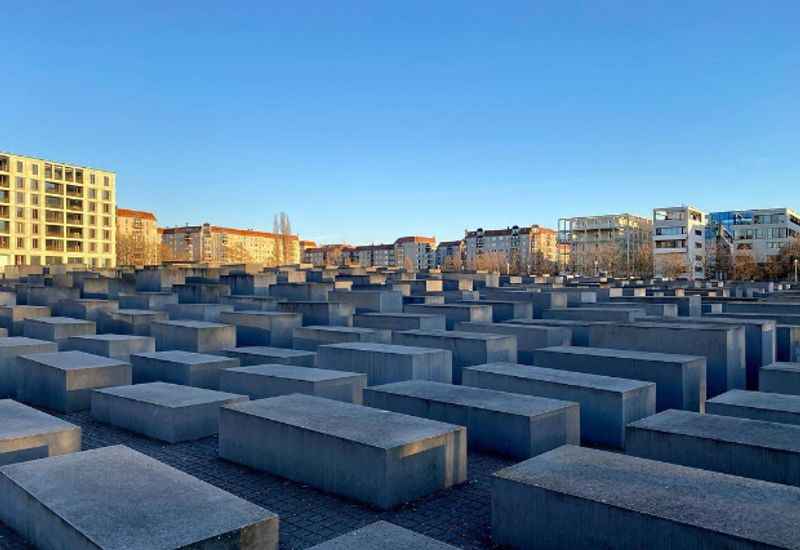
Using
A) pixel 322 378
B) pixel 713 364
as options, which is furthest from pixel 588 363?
pixel 322 378

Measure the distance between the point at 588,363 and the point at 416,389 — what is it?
3.91 metres

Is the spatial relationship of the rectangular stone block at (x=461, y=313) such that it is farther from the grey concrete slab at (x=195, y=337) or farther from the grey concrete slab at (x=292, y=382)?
the grey concrete slab at (x=292, y=382)

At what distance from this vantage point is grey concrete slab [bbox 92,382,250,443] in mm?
9414

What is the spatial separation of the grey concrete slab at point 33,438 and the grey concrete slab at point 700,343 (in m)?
11.0

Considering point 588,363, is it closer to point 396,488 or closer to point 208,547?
point 396,488

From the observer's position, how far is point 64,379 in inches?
444

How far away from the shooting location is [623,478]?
5.81m

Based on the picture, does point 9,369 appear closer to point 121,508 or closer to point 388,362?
point 388,362

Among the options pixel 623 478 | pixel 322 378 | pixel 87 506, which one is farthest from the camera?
pixel 322 378

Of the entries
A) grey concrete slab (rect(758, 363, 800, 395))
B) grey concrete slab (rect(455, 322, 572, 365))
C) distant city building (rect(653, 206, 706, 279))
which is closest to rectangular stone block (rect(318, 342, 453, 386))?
grey concrete slab (rect(455, 322, 572, 365))

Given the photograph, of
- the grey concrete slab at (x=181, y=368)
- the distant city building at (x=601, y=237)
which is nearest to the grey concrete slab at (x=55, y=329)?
the grey concrete slab at (x=181, y=368)

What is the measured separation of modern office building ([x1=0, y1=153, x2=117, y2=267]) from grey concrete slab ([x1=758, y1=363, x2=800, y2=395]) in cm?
7848

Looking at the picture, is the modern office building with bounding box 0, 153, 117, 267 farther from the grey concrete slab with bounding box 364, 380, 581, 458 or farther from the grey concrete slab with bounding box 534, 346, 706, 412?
the grey concrete slab with bounding box 364, 380, 581, 458

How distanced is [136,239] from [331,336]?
101m
